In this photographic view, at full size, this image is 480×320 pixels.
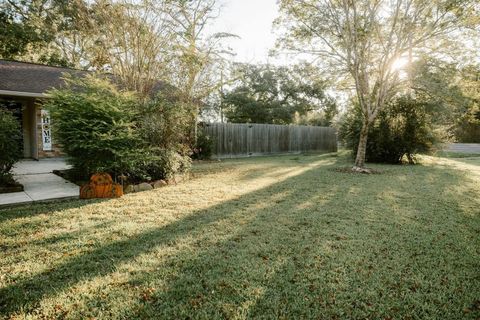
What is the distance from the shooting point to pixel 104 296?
7.41 ft

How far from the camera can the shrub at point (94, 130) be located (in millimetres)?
5449

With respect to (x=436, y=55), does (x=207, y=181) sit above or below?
below

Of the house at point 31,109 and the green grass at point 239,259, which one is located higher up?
the house at point 31,109

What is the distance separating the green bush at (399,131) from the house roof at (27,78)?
13.0 meters

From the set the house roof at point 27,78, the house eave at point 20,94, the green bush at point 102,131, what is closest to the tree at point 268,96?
the house roof at point 27,78

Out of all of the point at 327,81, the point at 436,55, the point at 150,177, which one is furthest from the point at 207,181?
the point at 436,55

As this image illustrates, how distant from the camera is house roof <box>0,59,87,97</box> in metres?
10.2

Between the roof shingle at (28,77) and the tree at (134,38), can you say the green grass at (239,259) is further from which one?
the roof shingle at (28,77)

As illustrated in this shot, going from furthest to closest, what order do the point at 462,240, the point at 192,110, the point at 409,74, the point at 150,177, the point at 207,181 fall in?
the point at 409,74
the point at 192,110
the point at 207,181
the point at 150,177
the point at 462,240

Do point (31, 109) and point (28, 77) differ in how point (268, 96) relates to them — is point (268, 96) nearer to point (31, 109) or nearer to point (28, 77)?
point (28, 77)

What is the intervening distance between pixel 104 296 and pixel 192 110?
258 inches

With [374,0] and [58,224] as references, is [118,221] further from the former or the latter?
[374,0]

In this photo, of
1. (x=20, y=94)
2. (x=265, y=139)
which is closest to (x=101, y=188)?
(x=20, y=94)

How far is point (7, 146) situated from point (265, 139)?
530 inches
